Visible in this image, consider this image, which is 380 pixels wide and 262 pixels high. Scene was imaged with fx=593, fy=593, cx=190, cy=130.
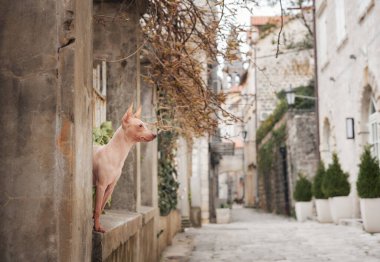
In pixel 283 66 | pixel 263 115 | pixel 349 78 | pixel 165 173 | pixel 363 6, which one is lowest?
pixel 165 173

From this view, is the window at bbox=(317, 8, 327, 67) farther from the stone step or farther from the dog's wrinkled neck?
the dog's wrinkled neck

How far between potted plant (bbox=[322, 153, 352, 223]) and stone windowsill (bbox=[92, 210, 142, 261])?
944 cm

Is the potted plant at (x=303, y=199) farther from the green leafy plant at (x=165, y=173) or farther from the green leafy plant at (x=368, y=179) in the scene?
the green leafy plant at (x=165, y=173)

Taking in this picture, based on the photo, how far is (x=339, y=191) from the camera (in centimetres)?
1398

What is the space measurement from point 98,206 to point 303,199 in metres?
15.3

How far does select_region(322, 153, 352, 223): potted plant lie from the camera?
13.9m

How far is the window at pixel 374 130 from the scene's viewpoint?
13165mm

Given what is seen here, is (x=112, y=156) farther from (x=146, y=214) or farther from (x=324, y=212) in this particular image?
(x=324, y=212)

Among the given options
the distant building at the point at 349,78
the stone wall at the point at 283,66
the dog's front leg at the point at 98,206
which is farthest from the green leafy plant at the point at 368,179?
the stone wall at the point at 283,66

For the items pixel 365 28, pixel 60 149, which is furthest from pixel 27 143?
pixel 365 28

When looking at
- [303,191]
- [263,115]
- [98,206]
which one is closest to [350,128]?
[303,191]

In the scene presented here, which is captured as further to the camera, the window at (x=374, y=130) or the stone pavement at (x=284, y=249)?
the window at (x=374, y=130)

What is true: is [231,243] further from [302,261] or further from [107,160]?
[107,160]

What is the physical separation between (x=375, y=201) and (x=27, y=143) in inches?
360
